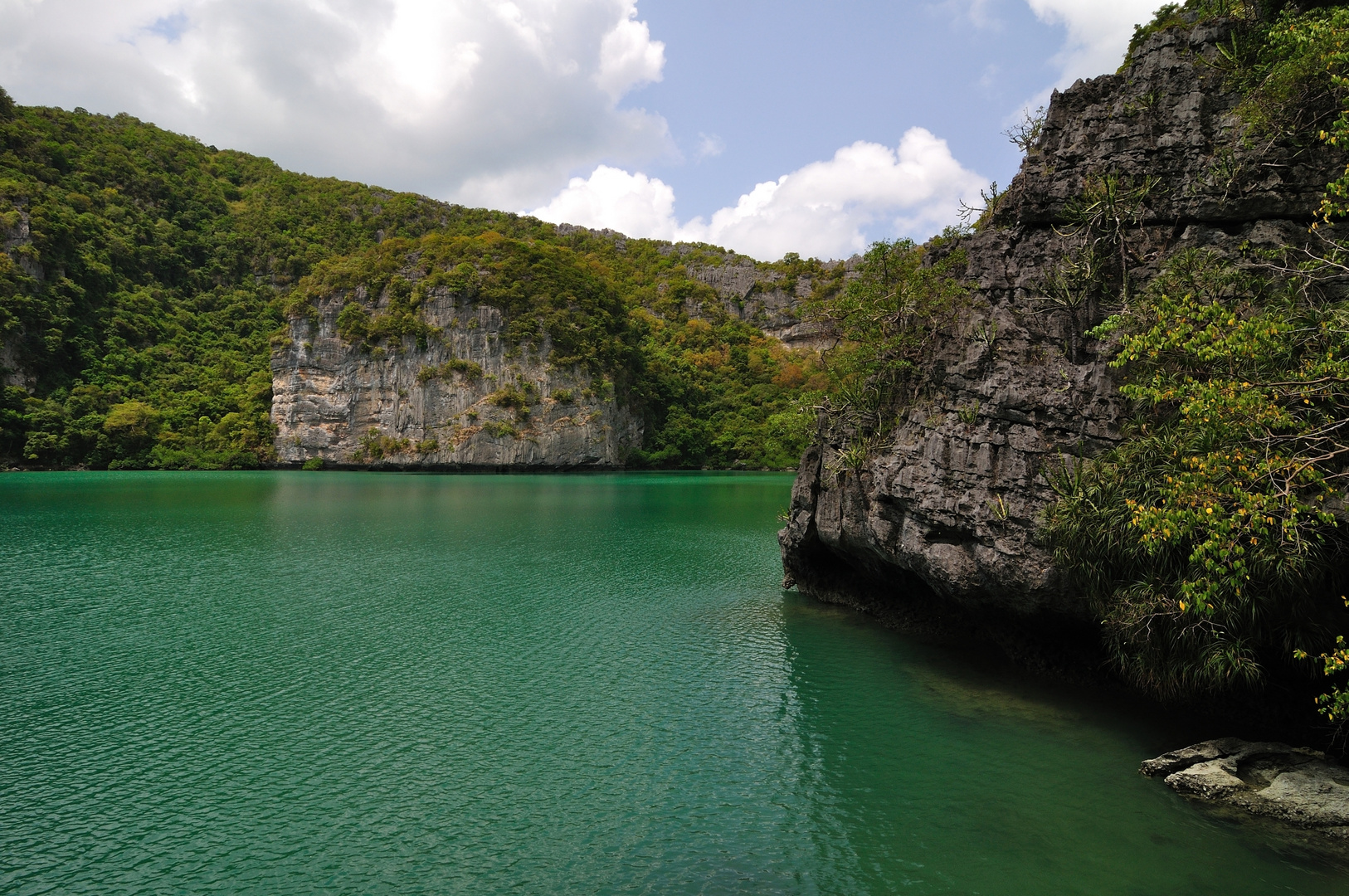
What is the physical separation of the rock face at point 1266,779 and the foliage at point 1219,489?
872mm

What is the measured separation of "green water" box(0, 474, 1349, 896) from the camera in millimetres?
6863

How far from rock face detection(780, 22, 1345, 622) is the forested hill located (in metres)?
53.8

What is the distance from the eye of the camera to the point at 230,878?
21.7 feet

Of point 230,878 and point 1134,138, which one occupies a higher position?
point 1134,138

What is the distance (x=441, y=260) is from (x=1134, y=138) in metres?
77.2

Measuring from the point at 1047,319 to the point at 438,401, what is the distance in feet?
230

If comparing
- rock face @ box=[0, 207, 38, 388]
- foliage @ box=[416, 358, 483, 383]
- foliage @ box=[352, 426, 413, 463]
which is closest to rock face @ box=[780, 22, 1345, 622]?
foliage @ box=[416, 358, 483, 383]

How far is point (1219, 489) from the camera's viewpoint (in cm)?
754

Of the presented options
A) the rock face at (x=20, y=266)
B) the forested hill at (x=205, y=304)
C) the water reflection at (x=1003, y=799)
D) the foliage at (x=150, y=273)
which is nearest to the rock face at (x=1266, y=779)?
the water reflection at (x=1003, y=799)

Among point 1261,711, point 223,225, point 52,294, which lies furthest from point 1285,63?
point 223,225

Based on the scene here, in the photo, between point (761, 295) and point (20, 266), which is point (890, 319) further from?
point (761, 295)

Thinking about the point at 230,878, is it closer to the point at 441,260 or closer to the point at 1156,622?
the point at 1156,622

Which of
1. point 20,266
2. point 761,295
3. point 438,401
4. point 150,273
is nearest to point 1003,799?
point 438,401

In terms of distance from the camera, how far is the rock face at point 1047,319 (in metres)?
10.5
